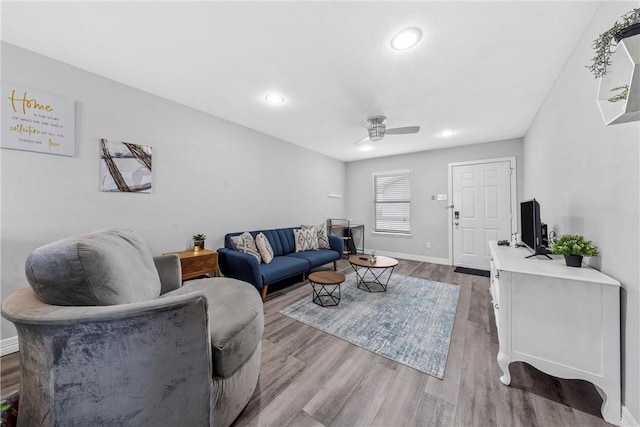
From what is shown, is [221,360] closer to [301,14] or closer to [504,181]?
[301,14]

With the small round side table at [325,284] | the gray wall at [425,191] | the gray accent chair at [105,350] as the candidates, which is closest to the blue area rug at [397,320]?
the small round side table at [325,284]

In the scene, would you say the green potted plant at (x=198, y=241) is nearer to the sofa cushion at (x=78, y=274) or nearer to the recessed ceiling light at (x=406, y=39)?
the sofa cushion at (x=78, y=274)

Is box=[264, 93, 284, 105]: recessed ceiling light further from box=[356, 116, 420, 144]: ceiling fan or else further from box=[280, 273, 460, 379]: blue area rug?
box=[280, 273, 460, 379]: blue area rug

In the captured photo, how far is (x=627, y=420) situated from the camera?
118cm

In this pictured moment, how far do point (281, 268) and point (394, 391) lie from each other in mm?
1871

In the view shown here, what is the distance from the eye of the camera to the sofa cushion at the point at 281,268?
2797 mm

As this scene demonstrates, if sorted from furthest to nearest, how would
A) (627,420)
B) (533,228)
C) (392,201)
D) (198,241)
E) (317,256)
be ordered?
(392,201), (317,256), (198,241), (533,228), (627,420)

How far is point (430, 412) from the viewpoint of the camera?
52.0 inches

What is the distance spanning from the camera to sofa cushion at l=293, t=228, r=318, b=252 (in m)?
4.01

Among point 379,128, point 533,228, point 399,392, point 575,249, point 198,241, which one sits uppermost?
point 379,128

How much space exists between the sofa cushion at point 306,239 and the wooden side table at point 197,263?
1514 mm

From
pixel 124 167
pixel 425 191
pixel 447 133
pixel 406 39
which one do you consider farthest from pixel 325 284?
pixel 425 191

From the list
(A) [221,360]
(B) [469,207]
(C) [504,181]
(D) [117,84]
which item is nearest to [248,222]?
(D) [117,84]

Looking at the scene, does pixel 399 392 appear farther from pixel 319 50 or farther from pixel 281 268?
pixel 319 50
